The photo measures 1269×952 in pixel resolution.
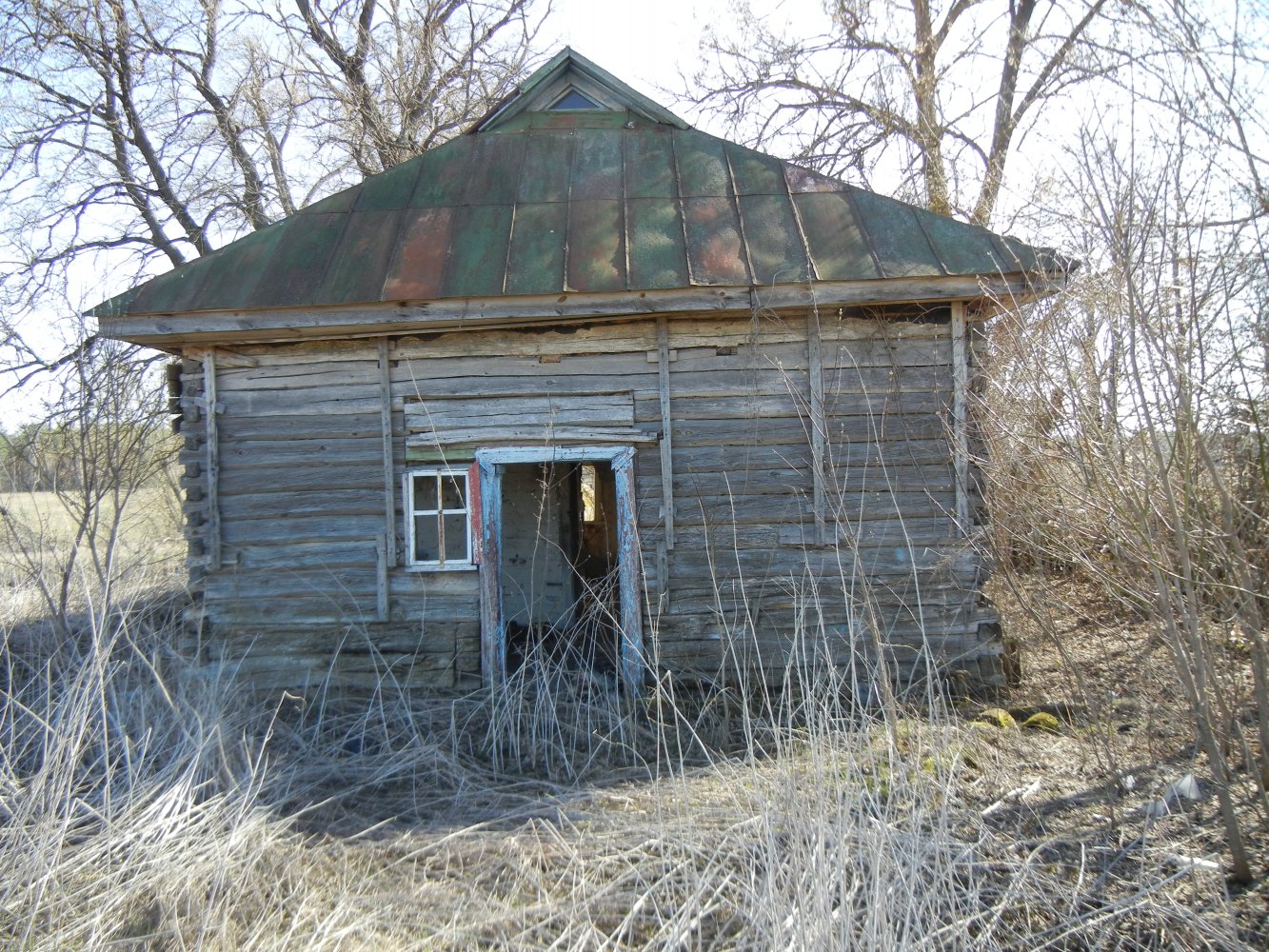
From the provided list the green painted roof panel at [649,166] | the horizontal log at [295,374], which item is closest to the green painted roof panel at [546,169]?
the green painted roof panel at [649,166]

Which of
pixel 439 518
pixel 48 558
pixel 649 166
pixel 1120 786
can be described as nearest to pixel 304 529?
pixel 439 518

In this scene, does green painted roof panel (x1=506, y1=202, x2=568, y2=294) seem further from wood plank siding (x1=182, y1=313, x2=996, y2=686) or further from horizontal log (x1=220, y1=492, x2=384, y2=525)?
horizontal log (x1=220, y1=492, x2=384, y2=525)

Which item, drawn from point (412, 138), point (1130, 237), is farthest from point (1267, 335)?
point (412, 138)

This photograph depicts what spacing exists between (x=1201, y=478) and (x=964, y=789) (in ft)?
6.81

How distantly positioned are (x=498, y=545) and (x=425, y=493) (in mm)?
725

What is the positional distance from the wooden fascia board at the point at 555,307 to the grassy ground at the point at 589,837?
2502 mm

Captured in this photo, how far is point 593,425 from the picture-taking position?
636 centimetres

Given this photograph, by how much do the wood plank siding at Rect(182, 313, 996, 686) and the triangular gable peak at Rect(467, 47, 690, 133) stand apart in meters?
2.94

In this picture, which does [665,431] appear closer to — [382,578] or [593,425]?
[593,425]

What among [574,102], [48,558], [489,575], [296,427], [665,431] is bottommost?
[489,575]

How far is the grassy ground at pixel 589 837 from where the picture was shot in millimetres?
3090

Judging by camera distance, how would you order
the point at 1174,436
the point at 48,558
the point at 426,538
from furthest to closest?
the point at 48,558, the point at 426,538, the point at 1174,436

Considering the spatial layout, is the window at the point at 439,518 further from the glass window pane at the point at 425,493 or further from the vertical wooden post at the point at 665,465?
the vertical wooden post at the point at 665,465

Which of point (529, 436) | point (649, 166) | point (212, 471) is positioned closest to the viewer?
point (529, 436)
